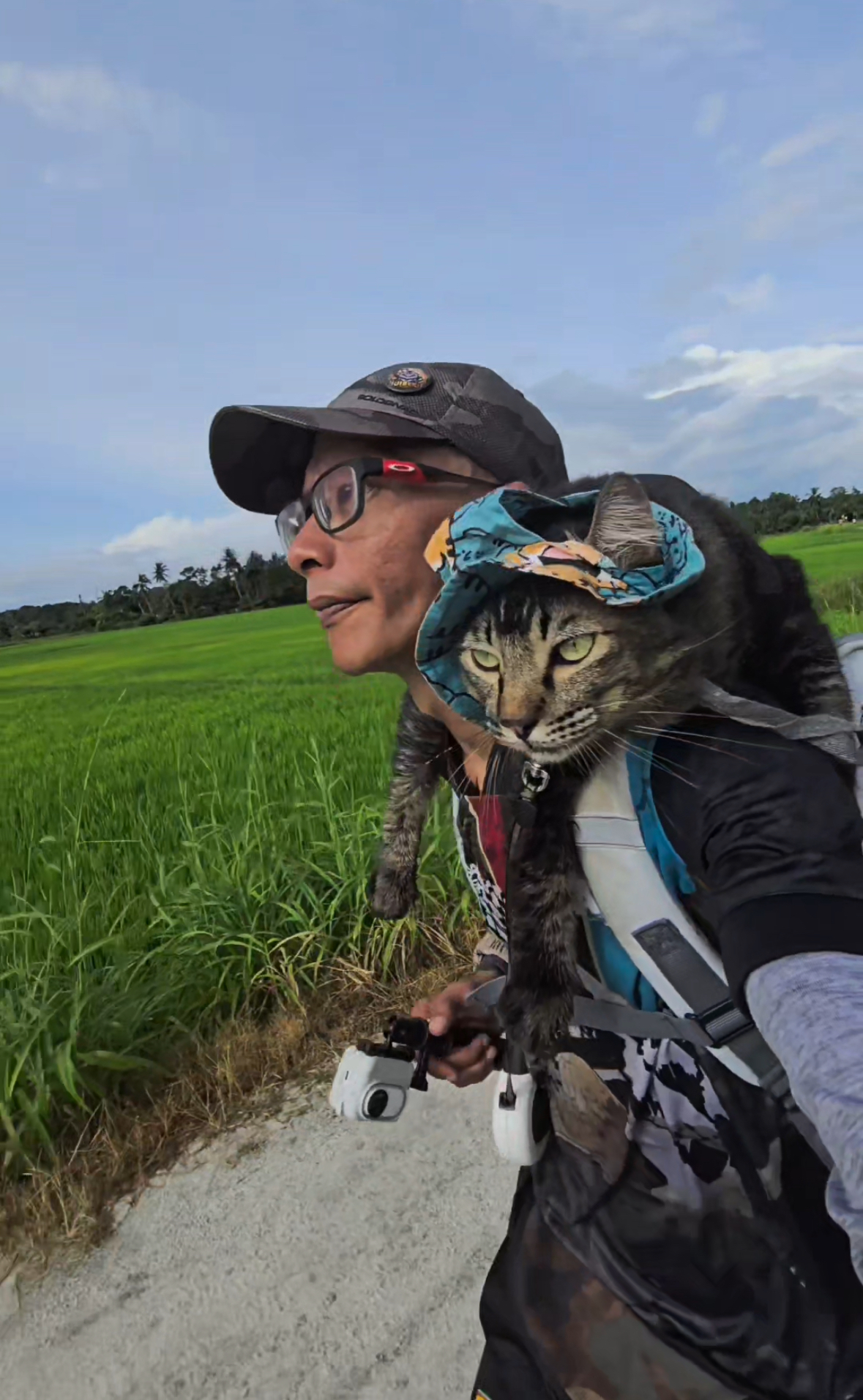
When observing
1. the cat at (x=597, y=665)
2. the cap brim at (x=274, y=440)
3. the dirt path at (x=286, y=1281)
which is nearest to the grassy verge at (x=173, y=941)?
the dirt path at (x=286, y=1281)

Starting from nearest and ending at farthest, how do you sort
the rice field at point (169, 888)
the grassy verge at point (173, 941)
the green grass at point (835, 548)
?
the grassy verge at point (173, 941), the rice field at point (169, 888), the green grass at point (835, 548)

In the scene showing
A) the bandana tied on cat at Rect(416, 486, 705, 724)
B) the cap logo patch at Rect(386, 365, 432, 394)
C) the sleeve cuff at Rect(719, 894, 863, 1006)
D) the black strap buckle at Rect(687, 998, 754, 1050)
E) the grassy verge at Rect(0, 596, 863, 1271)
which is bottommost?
the grassy verge at Rect(0, 596, 863, 1271)

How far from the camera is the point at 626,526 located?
92 cm

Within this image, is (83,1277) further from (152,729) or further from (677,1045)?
(152,729)

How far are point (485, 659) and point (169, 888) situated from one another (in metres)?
2.33

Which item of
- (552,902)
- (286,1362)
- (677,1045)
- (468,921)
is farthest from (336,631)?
(468,921)

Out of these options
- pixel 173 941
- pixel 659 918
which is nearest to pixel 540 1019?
pixel 659 918

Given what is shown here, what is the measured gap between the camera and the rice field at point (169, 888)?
242 cm

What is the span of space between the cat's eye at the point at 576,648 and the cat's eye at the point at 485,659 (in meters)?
0.09

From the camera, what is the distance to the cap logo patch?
4.31 feet

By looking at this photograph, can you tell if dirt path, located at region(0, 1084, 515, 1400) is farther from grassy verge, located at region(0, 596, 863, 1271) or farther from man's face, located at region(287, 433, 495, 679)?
man's face, located at region(287, 433, 495, 679)

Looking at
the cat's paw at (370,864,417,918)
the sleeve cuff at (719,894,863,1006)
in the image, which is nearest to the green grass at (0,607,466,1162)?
the cat's paw at (370,864,417,918)

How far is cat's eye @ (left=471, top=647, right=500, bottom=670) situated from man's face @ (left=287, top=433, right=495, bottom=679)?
0.59 feet

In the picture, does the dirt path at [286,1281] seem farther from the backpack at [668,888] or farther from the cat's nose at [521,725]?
the cat's nose at [521,725]
